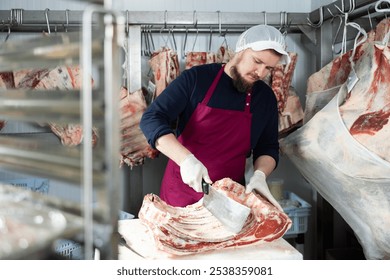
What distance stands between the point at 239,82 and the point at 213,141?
0.79 ft

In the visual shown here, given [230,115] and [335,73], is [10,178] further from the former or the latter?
[335,73]

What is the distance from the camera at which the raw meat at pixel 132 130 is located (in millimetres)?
2008

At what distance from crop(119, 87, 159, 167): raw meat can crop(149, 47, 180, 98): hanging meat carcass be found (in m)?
0.09

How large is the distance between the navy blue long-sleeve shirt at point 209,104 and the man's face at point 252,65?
7 cm

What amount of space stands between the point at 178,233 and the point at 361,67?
30.1 inches

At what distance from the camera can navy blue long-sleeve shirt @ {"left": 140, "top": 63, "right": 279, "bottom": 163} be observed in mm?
1496

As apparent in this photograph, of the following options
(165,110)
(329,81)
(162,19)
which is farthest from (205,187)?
(162,19)

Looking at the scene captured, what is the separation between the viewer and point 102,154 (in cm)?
38

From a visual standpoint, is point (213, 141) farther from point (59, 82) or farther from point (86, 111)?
point (86, 111)

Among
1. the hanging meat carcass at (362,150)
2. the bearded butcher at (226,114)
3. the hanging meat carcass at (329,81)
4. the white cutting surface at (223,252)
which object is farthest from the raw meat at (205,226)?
the hanging meat carcass at (329,81)

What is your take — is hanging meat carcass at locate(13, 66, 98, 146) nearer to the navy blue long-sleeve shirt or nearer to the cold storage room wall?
the cold storage room wall

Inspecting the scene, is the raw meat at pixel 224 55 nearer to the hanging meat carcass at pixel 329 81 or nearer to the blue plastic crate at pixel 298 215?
the hanging meat carcass at pixel 329 81

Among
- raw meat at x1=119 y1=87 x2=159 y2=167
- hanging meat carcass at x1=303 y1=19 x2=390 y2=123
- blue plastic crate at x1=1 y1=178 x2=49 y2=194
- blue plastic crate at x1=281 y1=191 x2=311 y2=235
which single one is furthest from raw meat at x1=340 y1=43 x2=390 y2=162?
blue plastic crate at x1=1 y1=178 x2=49 y2=194

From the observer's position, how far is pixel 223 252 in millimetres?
1187
